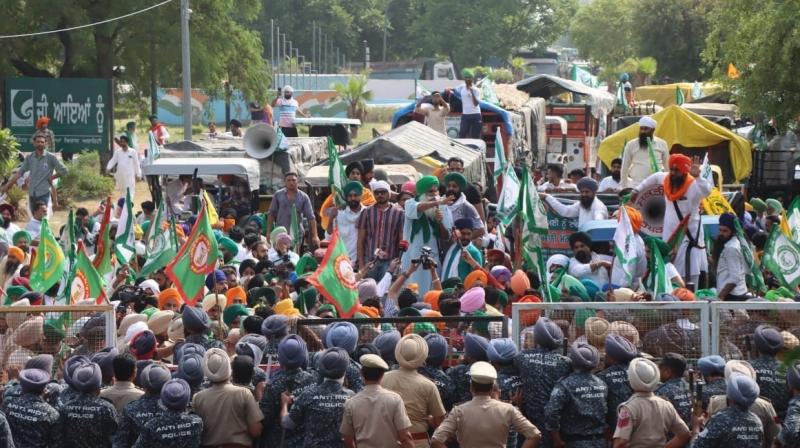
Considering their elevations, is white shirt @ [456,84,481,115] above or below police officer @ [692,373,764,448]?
above

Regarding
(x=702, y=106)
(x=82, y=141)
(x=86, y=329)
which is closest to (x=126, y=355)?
(x=86, y=329)

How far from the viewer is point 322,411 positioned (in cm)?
847

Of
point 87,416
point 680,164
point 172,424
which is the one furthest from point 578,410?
point 680,164

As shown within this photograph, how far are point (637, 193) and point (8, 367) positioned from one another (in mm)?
6695

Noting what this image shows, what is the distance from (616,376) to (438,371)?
1049mm

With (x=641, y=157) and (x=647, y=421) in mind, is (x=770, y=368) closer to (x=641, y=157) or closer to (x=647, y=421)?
(x=647, y=421)

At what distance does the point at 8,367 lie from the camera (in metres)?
9.68

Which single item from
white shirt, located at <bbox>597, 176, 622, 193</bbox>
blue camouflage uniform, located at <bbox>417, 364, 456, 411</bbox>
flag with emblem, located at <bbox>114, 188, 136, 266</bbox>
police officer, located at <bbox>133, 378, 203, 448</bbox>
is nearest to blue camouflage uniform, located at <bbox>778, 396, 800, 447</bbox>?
blue camouflage uniform, located at <bbox>417, 364, 456, 411</bbox>

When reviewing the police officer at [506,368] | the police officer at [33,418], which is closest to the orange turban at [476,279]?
the police officer at [506,368]

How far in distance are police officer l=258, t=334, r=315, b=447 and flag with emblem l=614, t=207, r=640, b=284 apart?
4295 millimetres

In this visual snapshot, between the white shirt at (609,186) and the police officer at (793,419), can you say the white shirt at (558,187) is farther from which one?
the police officer at (793,419)

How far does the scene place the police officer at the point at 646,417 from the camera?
8.27 meters

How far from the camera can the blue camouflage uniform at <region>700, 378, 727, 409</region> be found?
867 cm

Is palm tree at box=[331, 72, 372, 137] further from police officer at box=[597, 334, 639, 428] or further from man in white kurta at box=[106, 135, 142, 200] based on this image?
police officer at box=[597, 334, 639, 428]
